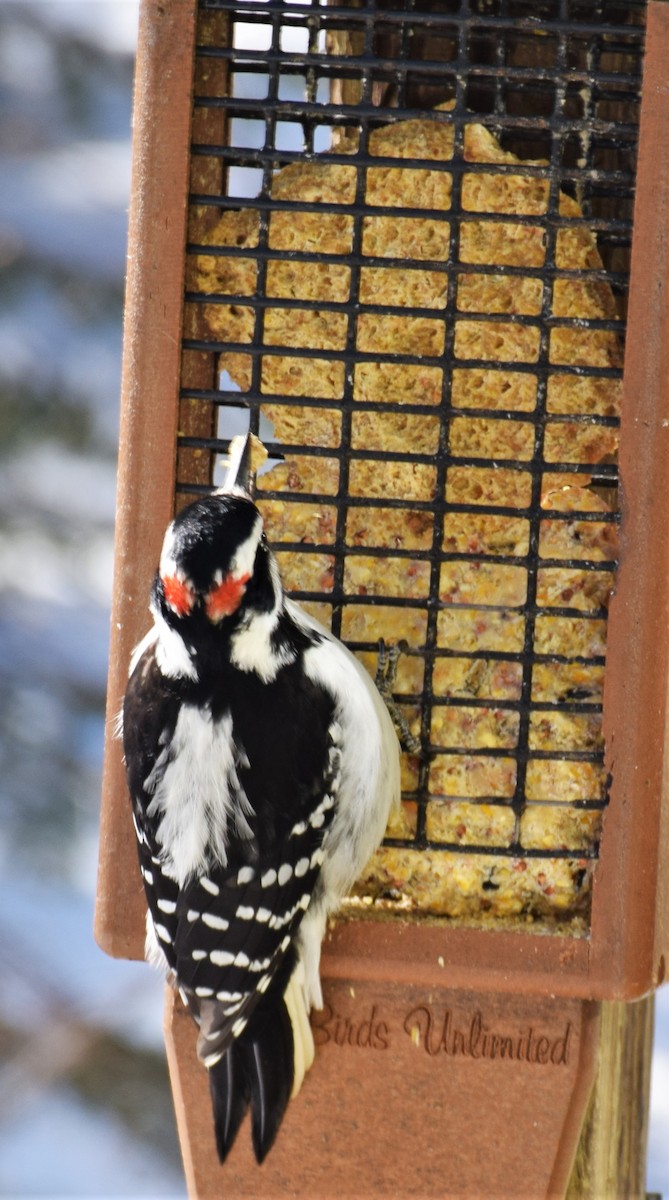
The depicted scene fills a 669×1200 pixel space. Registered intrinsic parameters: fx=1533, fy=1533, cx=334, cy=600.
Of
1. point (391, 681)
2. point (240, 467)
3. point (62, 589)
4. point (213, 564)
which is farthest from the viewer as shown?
point (62, 589)

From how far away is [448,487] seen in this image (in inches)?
78.1

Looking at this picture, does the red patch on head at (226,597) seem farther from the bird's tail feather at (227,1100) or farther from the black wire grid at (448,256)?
the bird's tail feather at (227,1100)

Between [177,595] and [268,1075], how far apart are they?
0.60 meters

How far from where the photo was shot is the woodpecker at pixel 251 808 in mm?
1818

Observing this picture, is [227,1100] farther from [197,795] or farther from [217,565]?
[217,565]

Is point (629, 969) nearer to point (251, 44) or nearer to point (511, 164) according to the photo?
point (511, 164)

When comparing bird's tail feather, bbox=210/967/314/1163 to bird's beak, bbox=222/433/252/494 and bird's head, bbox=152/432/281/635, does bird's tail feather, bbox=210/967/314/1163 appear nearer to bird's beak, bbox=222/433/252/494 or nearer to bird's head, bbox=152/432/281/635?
bird's head, bbox=152/432/281/635

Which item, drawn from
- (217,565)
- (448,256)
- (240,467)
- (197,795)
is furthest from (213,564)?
(448,256)

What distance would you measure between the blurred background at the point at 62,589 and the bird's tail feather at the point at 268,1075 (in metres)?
1.89

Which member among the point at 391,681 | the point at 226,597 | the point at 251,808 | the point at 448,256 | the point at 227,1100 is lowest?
the point at 227,1100

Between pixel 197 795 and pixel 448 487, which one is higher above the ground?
pixel 448 487

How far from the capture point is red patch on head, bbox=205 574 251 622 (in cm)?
173

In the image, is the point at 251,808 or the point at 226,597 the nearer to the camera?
the point at 226,597

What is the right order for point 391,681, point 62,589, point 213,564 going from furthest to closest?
point 62,589 → point 391,681 → point 213,564
